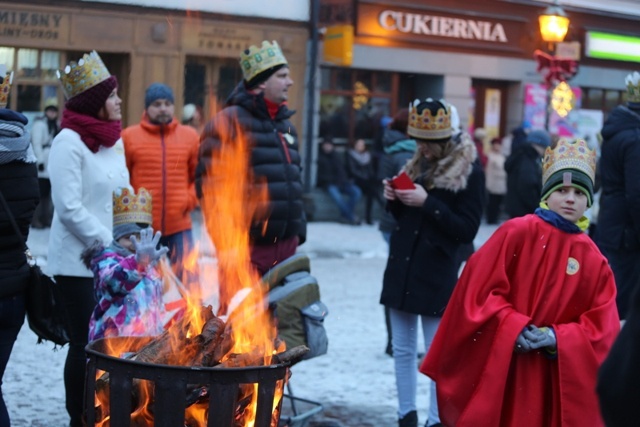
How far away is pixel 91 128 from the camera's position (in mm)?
5785

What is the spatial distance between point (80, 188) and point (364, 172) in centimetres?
1365

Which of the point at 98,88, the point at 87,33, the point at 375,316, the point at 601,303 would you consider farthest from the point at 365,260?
the point at 601,303

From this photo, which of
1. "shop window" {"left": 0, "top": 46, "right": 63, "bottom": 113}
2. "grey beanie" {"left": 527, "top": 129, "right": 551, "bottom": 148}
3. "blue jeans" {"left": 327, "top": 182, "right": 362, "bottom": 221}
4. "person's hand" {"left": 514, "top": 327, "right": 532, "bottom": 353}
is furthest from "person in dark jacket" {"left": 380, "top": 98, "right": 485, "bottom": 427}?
"blue jeans" {"left": 327, "top": 182, "right": 362, "bottom": 221}

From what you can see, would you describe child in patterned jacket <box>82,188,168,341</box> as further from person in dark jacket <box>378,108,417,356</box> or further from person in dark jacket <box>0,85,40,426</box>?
person in dark jacket <box>378,108,417,356</box>

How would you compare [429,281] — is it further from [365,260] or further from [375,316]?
[365,260]

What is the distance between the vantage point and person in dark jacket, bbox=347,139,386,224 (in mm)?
19062

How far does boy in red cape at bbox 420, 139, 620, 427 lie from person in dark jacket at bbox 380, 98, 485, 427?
4.72 feet

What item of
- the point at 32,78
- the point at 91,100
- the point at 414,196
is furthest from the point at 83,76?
the point at 32,78

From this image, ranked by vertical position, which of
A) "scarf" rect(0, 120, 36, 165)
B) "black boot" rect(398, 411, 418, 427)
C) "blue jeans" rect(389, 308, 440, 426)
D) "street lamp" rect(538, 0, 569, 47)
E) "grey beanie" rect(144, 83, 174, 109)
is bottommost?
"black boot" rect(398, 411, 418, 427)

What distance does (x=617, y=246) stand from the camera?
7051 millimetres

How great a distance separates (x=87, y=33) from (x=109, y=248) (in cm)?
1268

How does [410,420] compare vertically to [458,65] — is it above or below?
below

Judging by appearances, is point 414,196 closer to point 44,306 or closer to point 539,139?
point 44,306

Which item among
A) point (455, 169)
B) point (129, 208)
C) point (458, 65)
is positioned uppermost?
point (458, 65)
